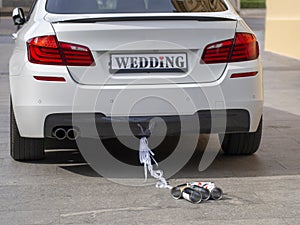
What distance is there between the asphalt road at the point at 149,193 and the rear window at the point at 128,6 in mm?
1248

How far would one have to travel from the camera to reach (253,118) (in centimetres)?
573

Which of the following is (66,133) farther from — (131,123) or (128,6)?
(128,6)

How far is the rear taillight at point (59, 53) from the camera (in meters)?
5.41

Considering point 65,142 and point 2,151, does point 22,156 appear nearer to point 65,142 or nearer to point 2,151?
point 2,151

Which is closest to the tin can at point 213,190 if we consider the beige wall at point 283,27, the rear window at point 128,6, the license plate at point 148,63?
the license plate at point 148,63

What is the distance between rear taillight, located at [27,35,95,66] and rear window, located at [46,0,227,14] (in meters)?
0.49

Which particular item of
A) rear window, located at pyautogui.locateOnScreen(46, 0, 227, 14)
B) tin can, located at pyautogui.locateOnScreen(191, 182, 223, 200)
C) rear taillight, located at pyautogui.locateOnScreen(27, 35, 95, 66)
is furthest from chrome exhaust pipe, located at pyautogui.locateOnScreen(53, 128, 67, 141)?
tin can, located at pyautogui.locateOnScreen(191, 182, 223, 200)

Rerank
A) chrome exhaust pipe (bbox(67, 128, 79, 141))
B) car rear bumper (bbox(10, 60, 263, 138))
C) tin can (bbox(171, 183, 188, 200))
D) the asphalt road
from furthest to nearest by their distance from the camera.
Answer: chrome exhaust pipe (bbox(67, 128, 79, 141)) → car rear bumper (bbox(10, 60, 263, 138)) → tin can (bbox(171, 183, 188, 200)) → the asphalt road

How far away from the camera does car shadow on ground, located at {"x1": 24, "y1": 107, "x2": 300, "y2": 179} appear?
588 cm

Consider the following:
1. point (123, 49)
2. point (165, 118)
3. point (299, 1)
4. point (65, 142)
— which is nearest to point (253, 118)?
point (165, 118)

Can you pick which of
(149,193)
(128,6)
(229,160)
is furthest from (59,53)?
(229,160)

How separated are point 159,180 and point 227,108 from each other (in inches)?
28.6

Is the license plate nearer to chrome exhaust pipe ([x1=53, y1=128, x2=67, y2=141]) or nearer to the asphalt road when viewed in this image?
chrome exhaust pipe ([x1=53, y1=128, x2=67, y2=141])

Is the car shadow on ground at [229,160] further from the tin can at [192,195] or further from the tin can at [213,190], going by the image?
the tin can at [192,195]
